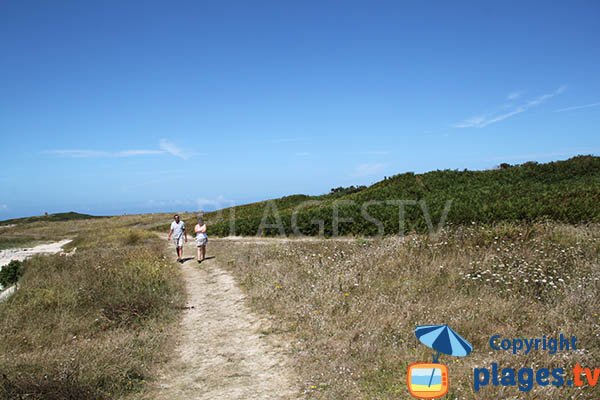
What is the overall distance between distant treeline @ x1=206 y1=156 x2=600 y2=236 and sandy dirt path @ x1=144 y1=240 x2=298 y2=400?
11.6 metres

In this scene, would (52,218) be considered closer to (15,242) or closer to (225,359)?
(15,242)

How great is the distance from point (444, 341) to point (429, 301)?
5.41 meters

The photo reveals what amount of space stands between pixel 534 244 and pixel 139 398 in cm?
1175

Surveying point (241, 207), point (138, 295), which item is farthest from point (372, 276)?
point (241, 207)

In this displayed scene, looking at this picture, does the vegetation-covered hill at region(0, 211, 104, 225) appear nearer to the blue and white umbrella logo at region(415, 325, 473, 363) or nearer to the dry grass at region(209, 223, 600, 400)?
the dry grass at region(209, 223, 600, 400)

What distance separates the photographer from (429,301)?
873 centimetres

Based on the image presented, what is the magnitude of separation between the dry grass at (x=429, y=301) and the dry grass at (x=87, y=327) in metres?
2.85

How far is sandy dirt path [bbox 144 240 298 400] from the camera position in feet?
20.2

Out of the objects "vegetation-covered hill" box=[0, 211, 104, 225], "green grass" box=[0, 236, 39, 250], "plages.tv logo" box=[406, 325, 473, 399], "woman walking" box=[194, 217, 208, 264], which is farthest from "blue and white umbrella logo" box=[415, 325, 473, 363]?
"vegetation-covered hill" box=[0, 211, 104, 225]

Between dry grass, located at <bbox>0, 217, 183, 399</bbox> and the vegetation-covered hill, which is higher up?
the vegetation-covered hill

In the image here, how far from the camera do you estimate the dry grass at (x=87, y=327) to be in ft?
19.9

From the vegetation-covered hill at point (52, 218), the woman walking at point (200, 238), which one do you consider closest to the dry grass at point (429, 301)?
the woman walking at point (200, 238)

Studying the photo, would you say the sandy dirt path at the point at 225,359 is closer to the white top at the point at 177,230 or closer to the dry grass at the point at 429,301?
the dry grass at the point at 429,301

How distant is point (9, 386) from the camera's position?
18.8 feet
